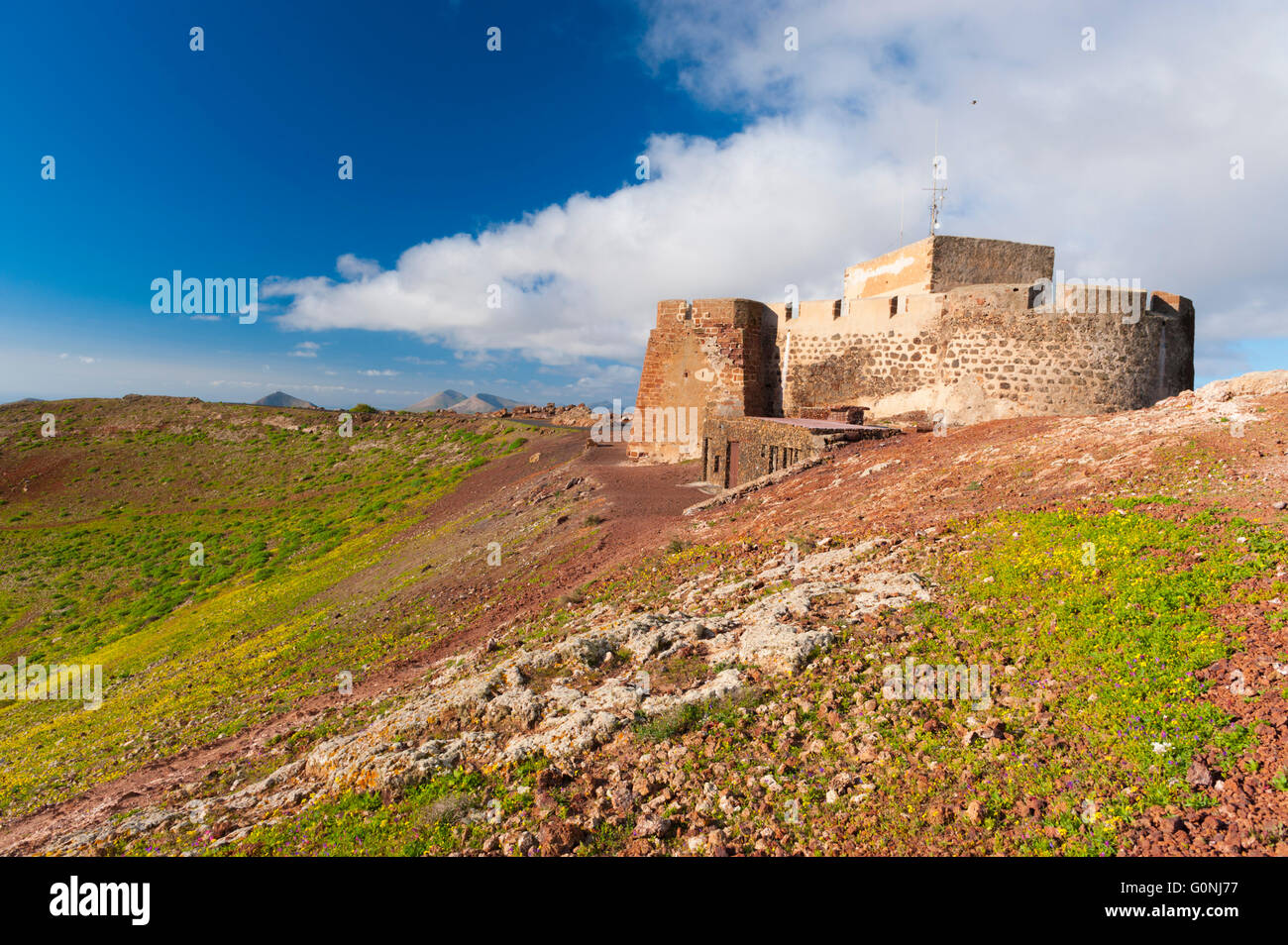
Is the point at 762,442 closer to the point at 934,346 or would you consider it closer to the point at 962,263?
the point at 934,346

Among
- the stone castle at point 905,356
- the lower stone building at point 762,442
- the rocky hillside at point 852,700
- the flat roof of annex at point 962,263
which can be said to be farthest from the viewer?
the flat roof of annex at point 962,263

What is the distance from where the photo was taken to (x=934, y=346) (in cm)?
1969

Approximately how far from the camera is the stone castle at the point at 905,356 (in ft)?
57.9

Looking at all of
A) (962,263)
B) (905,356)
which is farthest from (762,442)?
(962,263)

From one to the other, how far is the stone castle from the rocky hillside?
19.6 feet

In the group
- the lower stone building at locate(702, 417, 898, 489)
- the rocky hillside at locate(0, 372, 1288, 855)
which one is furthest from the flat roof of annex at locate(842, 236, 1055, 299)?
the rocky hillside at locate(0, 372, 1288, 855)

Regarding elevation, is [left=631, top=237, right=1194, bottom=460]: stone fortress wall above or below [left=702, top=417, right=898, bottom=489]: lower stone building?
above

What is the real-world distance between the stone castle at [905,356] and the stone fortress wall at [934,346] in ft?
0.13

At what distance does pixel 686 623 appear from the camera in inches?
311

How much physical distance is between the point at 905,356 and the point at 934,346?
96 cm

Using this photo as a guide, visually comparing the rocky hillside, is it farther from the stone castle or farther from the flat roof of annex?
the flat roof of annex

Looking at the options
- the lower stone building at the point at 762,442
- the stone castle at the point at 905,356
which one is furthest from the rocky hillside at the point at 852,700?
the stone castle at the point at 905,356

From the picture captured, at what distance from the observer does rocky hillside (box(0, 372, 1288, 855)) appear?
14.6 feet

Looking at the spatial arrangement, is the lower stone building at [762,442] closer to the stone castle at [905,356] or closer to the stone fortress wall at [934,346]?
the stone castle at [905,356]
